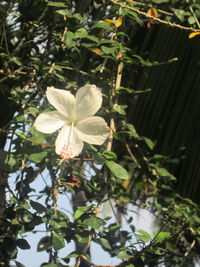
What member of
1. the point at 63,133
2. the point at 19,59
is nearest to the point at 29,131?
the point at 63,133

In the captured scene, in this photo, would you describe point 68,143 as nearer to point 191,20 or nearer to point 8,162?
point 8,162

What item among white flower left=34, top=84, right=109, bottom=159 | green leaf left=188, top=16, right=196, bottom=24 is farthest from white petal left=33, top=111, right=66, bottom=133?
green leaf left=188, top=16, right=196, bottom=24

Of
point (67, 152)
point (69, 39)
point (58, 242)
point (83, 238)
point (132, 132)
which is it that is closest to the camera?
point (67, 152)

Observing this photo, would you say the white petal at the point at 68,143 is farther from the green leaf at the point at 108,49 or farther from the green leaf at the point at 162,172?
the green leaf at the point at 162,172

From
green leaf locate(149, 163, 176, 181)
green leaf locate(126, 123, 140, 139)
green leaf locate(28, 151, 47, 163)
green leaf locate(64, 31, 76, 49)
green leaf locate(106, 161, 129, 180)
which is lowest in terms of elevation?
green leaf locate(149, 163, 176, 181)

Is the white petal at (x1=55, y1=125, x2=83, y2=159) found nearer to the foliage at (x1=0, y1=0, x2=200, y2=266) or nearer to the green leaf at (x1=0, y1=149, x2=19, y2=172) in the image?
the foliage at (x1=0, y1=0, x2=200, y2=266)

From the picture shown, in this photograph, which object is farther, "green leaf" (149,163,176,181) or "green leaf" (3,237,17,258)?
"green leaf" (149,163,176,181)

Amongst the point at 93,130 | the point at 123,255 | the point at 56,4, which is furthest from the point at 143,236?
the point at 56,4
